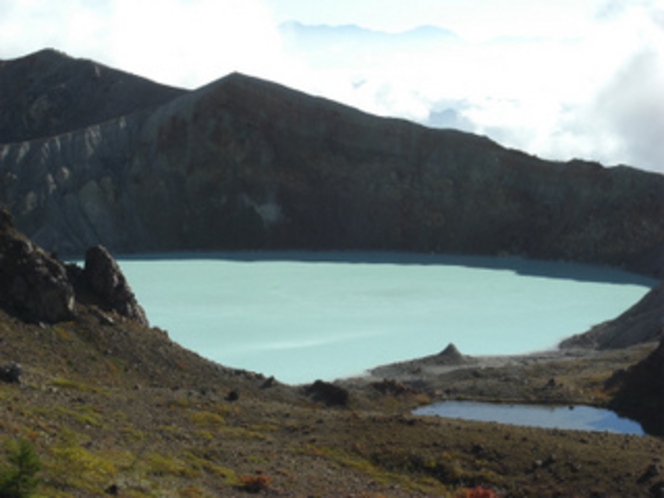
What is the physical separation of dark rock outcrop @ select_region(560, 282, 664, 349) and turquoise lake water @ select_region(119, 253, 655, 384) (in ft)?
6.44

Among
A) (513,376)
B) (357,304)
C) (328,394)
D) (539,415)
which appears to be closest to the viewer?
(328,394)

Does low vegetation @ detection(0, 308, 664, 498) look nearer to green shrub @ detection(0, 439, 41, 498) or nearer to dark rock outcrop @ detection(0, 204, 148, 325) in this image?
green shrub @ detection(0, 439, 41, 498)

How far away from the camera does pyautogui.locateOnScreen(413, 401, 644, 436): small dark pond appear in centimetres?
3484

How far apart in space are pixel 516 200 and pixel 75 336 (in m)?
69.1

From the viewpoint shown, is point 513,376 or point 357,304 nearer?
point 513,376

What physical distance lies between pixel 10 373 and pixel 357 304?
42683mm

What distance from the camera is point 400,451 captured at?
2519 cm

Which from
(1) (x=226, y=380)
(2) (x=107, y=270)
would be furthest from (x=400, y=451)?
(2) (x=107, y=270)

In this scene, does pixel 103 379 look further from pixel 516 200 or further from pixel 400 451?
pixel 516 200

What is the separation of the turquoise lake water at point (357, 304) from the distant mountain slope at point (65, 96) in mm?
26493

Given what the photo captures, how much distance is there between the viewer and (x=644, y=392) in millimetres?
37156

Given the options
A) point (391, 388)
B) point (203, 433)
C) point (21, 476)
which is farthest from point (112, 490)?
point (391, 388)

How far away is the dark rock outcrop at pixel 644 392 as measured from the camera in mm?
35594

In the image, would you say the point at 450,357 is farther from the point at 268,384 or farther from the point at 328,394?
the point at 268,384
